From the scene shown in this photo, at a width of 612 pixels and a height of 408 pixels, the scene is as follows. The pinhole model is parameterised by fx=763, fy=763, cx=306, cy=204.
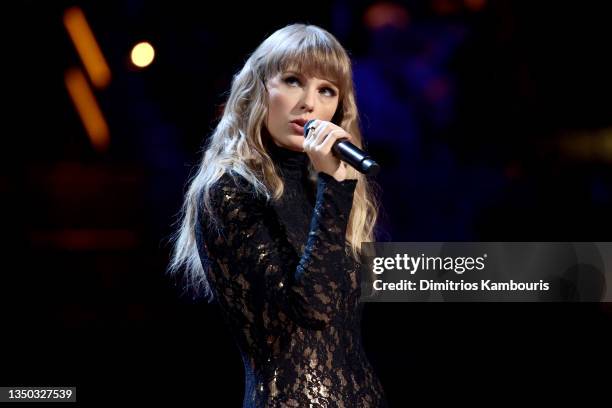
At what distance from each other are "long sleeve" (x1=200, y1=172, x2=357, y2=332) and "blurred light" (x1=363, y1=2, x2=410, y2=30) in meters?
1.69

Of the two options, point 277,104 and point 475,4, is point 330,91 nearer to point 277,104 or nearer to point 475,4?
point 277,104

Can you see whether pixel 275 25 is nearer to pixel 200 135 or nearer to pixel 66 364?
pixel 200 135

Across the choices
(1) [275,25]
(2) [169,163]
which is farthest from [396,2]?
(2) [169,163]

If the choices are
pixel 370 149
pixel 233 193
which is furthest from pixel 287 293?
pixel 370 149

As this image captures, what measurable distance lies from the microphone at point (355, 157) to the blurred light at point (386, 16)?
1.73 m

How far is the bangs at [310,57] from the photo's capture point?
1308mm

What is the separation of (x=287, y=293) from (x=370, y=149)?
1.74 m

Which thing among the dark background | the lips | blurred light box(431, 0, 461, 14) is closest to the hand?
the lips

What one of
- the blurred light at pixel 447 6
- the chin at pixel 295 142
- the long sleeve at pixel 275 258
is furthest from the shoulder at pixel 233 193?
the blurred light at pixel 447 6

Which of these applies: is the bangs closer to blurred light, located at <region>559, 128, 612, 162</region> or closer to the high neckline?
the high neckline

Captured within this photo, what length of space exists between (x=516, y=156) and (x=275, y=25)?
1000 mm

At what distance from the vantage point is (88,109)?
9.00 ft

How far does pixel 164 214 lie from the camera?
272 cm

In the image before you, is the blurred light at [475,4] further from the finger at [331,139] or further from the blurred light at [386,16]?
the finger at [331,139]
